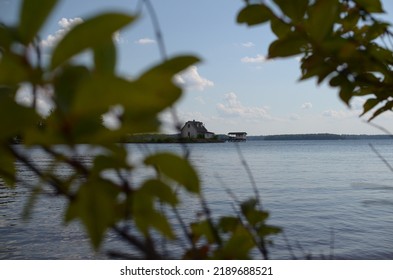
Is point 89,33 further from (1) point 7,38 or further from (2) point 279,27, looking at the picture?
(2) point 279,27

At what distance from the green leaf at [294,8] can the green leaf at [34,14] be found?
0.40 metres

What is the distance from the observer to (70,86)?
277 mm

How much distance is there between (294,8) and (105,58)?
0.36 m

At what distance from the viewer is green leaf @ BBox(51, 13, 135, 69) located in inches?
9.9

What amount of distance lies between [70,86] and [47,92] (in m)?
0.02

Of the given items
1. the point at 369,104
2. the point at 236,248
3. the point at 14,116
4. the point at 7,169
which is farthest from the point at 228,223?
the point at 14,116

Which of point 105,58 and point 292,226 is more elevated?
point 105,58

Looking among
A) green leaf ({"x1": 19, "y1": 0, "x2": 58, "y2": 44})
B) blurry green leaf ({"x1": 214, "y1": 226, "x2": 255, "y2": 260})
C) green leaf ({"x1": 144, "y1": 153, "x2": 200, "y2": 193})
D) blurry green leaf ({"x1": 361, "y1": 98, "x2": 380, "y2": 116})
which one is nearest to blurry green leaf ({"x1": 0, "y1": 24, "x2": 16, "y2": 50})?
green leaf ({"x1": 19, "y1": 0, "x2": 58, "y2": 44})

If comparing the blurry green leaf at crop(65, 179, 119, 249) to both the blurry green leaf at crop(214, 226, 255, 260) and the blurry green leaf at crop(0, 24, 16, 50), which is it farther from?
the blurry green leaf at crop(214, 226, 255, 260)

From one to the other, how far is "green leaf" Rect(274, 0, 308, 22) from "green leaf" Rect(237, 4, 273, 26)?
0.04 metres

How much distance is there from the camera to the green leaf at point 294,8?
1.93 feet

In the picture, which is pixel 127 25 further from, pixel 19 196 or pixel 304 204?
pixel 19 196

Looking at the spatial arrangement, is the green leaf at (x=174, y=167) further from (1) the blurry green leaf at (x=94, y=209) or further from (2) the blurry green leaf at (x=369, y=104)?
(2) the blurry green leaf at (x=369, y=104)

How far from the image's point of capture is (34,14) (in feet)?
0.87
